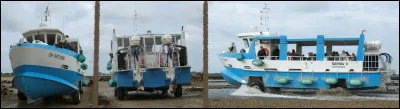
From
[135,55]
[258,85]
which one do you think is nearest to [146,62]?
[135,55]

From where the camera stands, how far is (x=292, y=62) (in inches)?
904

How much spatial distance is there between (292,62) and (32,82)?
1307 cm

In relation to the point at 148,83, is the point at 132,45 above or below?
above

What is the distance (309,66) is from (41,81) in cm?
1326

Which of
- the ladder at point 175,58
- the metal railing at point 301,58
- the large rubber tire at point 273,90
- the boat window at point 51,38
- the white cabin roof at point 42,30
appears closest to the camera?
the white cabin roof at point 42,30

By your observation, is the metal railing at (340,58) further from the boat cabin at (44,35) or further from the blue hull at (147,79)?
the boat cabin at (44,35)

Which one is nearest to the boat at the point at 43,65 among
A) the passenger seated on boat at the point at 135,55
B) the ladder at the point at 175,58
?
the passenger seated on boat at the point at 135,55

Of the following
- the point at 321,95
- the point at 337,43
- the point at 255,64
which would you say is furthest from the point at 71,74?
the point at 337,43

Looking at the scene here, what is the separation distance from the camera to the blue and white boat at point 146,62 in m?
17.6

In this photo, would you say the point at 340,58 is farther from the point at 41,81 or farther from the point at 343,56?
the point at 41,81

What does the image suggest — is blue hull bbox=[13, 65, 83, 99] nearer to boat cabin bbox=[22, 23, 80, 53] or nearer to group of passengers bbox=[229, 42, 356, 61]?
boat cabin bbox=[22, 23, 80, 53]

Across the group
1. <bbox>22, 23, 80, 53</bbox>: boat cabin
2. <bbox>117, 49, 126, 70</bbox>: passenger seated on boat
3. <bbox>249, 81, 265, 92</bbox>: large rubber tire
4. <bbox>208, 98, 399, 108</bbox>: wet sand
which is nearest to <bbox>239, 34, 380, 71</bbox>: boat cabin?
<bbox>249, 81, 265, 92</bbox>: large rubber tire

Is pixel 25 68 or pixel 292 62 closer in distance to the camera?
pixel 25 68

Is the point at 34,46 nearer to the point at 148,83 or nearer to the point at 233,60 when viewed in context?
the point at 148,83
